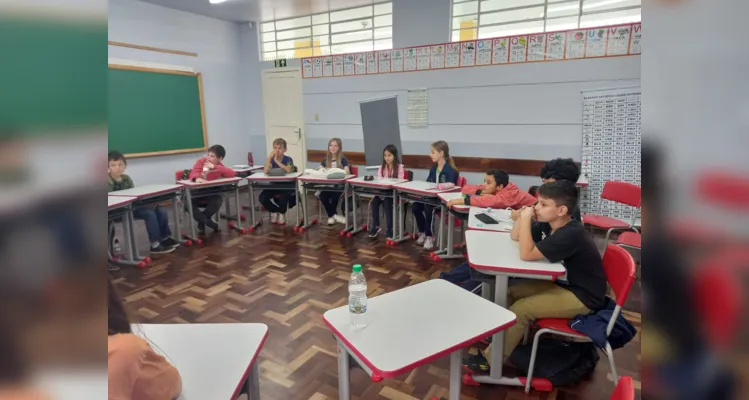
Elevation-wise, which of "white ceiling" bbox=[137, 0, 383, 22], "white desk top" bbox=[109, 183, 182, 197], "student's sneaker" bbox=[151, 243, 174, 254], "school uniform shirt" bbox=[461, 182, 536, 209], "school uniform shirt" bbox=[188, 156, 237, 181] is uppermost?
"white ceiling" bbox=[137, 0, 383, 22]

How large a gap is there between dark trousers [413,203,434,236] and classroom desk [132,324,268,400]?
2.95 metres

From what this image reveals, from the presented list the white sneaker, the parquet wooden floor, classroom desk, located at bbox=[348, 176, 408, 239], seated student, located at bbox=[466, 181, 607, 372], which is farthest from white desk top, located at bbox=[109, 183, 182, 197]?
seated student, located at bbox=[466, 181, 607, 372]

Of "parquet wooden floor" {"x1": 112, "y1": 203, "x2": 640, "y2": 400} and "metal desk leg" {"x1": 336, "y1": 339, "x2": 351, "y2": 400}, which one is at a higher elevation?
"metal desk leg" {"x1": 336, "y1": 339, "x2": 351, "y2": 400}

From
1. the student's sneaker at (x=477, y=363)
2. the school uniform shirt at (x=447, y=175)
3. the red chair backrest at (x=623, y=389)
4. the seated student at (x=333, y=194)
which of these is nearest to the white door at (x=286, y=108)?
the seated student at (x=333, y=194)

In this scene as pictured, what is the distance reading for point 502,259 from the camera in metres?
2.02

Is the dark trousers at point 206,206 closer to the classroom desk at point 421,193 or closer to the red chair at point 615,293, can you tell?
the classroom desk at point 421,193

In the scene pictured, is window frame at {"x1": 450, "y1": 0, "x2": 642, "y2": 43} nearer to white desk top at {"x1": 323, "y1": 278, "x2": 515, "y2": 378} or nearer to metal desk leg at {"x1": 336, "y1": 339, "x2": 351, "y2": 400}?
white desk top at {"x1": 323, "y1": 278, "x2": 515, "y2": 378}

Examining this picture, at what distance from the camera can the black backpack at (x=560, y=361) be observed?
2.00m

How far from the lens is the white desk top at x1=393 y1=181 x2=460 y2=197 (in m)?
3.90

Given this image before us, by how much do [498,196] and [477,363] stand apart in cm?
155

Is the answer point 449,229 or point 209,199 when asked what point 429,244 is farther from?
point 209,199

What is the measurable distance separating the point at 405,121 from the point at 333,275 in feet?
9.89

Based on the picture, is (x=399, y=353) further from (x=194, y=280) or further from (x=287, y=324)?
(x=194, y=280)

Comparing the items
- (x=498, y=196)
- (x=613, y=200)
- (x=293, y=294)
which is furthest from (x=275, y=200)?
(x=613, y=200)
